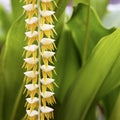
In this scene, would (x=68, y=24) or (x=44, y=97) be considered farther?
(x=68, y=24)

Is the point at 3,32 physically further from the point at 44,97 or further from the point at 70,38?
the point at 44,97

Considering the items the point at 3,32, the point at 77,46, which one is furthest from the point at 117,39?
the point at 3,32

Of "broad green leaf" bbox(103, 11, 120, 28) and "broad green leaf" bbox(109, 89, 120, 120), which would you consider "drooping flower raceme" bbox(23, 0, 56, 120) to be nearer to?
"broad green leaf" bbox(109, 89, 120, 120)

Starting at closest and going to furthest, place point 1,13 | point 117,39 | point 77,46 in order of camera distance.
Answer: point 117,39
point 77,46
point 1,13

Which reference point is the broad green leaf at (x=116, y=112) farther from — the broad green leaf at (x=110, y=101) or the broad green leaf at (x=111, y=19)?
the broad green leaf at (x=111, y=19)

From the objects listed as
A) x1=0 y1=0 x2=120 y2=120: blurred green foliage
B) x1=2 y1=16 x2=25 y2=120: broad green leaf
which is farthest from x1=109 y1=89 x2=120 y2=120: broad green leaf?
x1=2 y1=16 x2=25 y2=120: broad green leaf

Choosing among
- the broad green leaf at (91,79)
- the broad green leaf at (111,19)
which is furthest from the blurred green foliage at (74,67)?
the broad green leaf at (111,19)
